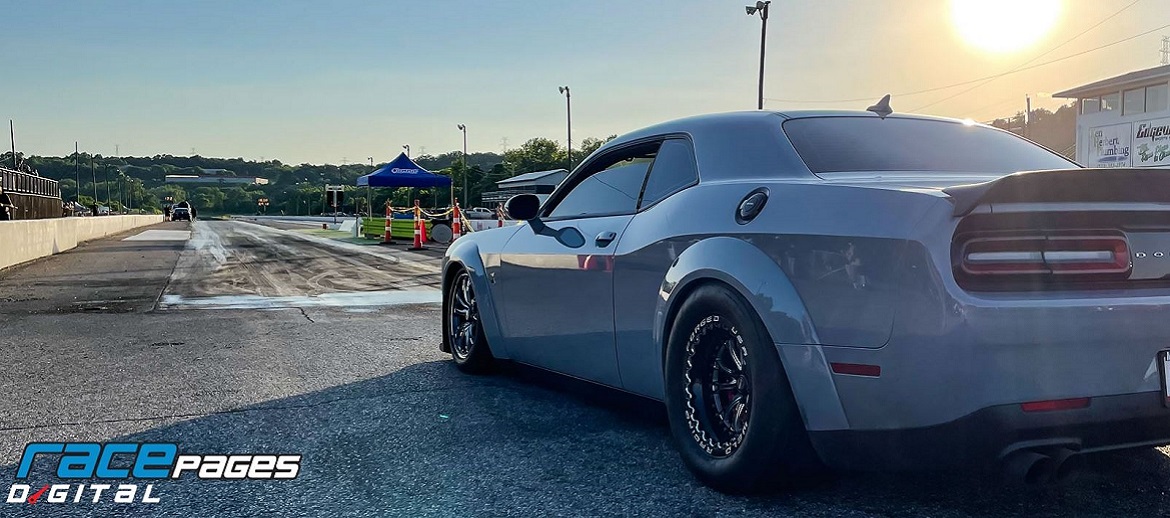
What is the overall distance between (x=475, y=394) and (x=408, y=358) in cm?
144

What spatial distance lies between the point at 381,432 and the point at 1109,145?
174ft

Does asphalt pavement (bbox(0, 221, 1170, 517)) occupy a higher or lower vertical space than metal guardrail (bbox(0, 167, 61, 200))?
lower

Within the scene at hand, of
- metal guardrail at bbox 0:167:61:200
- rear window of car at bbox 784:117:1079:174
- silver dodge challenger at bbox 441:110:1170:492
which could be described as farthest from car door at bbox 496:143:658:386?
metal guardrail at bbox 0:167:61:200

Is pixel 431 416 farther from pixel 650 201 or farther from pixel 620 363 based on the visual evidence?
pixel 650 201

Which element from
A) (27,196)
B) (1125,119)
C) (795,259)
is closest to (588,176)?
(795,259)

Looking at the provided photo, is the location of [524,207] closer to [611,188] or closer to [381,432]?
[611,188]

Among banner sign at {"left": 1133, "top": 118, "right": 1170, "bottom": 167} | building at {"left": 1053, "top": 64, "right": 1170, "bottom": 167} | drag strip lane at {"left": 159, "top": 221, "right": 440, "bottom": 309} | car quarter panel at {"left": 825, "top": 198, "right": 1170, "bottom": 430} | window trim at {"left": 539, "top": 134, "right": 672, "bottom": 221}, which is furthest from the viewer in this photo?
building at {"left": 1053, "top": 64, "right": 1170, "bottom": 167}

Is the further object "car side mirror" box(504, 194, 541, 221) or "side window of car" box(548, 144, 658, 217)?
"car side mirror" box(504, 194, 541, 221)

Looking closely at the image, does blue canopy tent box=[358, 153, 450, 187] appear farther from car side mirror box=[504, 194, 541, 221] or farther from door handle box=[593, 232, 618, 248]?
door handle box=[593, 232, 618, 248]

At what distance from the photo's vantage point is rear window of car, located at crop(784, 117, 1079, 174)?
350 centimetres

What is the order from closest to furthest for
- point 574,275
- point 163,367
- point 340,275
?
1. point 574,275
2. point 163,367
3. point 340,275

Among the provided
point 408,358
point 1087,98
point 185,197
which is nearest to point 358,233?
point 408,358

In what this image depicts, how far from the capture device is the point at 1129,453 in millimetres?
3631

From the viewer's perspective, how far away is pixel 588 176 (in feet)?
15.3
